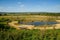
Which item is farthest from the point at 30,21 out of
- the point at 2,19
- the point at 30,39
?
the point at 30,39

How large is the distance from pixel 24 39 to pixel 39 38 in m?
0.32

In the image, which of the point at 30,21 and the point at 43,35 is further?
the point at 30,21

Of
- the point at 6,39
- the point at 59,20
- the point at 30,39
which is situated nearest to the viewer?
the point at 6,39

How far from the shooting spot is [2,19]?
21.2 feet

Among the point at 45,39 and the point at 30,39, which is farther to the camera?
the point at 30,39

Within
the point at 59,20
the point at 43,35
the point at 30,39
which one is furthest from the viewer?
the point at 59,20

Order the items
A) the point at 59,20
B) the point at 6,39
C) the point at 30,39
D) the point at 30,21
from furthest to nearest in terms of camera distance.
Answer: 1. the point at 59,20
2. the point at 30,21
3. the point at 30,39
4. the point at 6,39

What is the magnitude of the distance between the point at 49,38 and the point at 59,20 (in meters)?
5.84

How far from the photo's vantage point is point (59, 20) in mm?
8195

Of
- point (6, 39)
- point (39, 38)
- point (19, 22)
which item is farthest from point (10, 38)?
point (19, 22)

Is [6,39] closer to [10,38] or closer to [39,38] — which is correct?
[10,38]

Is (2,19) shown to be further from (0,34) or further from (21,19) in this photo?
(0,34)

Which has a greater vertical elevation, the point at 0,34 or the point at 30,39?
the point at 0,34

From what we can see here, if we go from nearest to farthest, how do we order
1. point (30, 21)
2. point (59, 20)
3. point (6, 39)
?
point (6, 39) < point (30, 21) < point (59, 20)
